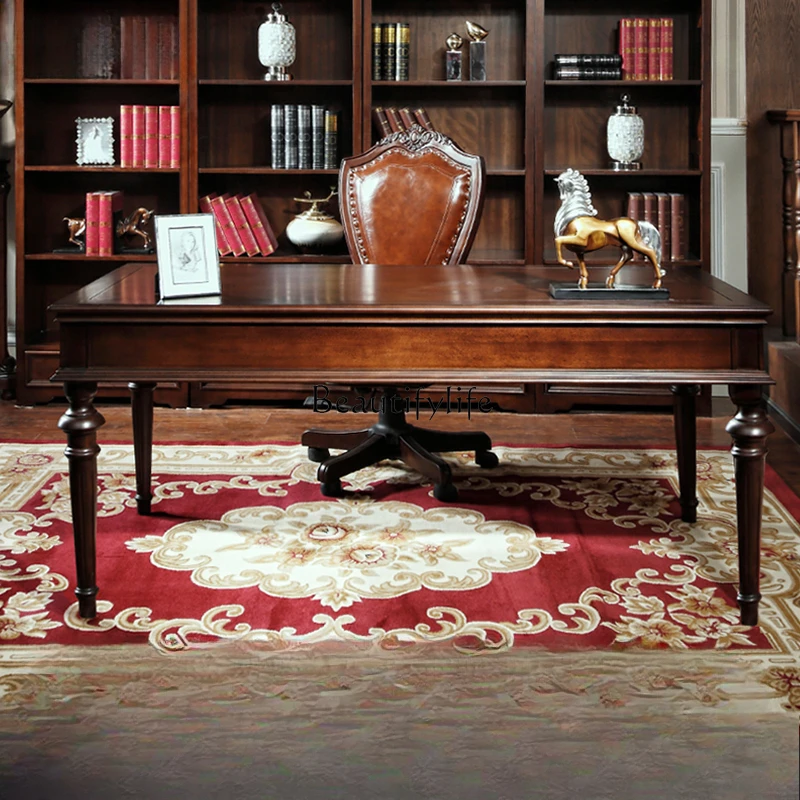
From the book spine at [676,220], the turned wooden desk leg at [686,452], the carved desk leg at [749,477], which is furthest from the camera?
the book spine at [676,220]

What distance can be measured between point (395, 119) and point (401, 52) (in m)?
0.27

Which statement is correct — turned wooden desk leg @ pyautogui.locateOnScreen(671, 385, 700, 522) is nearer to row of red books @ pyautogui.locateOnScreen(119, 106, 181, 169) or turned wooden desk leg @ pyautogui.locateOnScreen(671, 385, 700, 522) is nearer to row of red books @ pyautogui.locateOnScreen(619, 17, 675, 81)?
row of red books @ pyautogui.locateOnScreen(619, 17, 675, 81)

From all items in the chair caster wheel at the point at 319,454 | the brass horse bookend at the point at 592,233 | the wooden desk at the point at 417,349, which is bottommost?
the chair caster wheel at the point at 319,454

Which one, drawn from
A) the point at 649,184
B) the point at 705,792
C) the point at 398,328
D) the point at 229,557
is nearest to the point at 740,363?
the point at 398,328

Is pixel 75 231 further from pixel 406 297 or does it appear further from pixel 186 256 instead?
pixel 406 297

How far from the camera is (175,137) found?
190 inches

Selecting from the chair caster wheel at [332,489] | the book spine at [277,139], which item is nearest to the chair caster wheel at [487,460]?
the chair caster wheel at [332,489]

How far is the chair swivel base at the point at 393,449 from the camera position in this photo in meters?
3.46

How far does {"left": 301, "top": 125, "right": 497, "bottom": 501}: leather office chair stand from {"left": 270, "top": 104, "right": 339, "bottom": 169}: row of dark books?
2.79ft

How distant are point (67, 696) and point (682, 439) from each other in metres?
1.80

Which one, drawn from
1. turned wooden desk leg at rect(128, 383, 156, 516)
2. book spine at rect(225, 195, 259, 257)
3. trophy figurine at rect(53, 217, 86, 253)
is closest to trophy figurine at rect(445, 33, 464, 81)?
book spine at rect(225, 195, 259, 257)

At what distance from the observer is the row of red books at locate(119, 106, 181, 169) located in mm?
4820

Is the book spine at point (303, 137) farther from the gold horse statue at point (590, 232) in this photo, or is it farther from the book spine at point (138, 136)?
the gold horse statue at point (590, 232)

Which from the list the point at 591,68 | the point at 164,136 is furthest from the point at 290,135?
the point at 591,68
